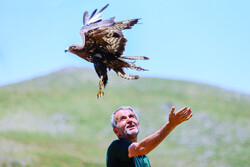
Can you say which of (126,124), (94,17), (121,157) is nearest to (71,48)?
(94,17)

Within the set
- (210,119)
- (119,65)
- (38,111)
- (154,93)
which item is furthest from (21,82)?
(119,65)

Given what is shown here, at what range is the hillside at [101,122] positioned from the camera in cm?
4569

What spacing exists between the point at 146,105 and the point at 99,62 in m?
74.5

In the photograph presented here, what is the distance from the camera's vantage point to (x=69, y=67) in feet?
388

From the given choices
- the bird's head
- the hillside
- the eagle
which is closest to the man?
the eagle

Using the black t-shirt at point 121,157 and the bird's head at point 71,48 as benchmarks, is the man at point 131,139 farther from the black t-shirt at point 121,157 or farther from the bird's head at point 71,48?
the bird's head at point 71,48

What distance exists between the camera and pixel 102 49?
6.09 meters

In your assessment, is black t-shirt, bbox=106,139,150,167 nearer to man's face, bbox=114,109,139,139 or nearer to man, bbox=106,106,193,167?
man, bbox=106,106,193,167

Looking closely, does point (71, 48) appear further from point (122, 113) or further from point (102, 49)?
point (122, 113)

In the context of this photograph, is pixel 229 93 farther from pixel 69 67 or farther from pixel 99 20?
pixel 99 20

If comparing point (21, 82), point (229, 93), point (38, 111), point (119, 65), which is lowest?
point (119, 65)

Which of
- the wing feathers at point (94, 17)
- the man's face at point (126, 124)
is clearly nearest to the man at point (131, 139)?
the man's face at point (126, 124)

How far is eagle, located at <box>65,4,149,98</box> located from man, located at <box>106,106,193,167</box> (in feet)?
1.89

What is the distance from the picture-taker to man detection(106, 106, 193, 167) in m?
4.70
